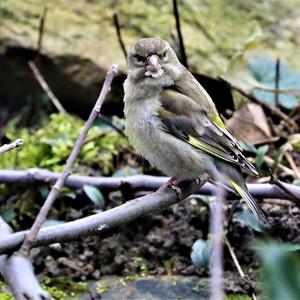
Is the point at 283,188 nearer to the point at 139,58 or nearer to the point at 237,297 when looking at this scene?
the point at 237,297

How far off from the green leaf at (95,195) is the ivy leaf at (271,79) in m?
1.40

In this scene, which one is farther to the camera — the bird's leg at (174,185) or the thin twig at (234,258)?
the thin twig at (234,258)

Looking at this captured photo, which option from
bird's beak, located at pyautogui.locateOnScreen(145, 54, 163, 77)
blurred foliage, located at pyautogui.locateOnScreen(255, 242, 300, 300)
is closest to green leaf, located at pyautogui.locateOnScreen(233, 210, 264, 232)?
bird's beak, located at pyautogui.locateOnScreen(145, 54, 163, 77)

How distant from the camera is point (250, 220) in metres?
3.12

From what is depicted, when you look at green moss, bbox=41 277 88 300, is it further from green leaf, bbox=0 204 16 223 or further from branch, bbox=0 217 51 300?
branch, bbox=0 217 51 300

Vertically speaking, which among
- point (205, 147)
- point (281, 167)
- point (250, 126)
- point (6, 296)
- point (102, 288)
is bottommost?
point (102, 288)

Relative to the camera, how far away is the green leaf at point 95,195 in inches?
130

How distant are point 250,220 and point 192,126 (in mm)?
607

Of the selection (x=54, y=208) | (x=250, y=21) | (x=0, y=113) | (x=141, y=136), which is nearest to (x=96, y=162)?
(x=54, y=208)

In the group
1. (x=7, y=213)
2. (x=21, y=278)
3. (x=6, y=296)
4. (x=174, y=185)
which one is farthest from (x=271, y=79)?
(x=21, y=278)

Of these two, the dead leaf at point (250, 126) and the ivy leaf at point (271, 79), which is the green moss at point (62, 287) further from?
Result: the ivy leaf at point (271, 79)

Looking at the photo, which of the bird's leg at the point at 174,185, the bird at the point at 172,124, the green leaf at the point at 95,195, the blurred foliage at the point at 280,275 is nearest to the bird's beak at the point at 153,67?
the bird at the point at 172,124

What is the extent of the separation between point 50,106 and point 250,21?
68.6 inches

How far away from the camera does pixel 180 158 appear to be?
2.81 meters
